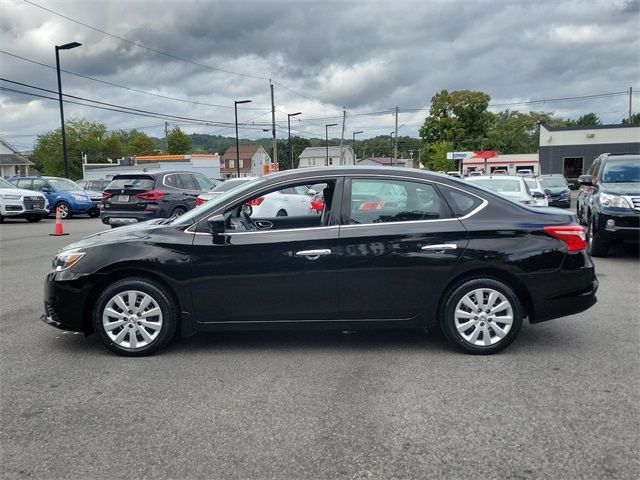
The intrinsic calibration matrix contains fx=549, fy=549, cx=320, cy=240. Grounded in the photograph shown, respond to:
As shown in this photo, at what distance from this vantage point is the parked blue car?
2145 centimetres

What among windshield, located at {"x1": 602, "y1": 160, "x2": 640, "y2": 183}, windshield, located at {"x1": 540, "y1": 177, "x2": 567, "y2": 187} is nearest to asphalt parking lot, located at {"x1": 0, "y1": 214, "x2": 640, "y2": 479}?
windshield, located at {"x1": 602, "y1": 160, "x2": 640, "y2": 183}

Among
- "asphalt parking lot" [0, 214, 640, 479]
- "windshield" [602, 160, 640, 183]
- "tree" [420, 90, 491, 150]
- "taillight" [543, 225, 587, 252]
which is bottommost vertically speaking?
"asphalt parking lot" [0, 214, 640, 479]

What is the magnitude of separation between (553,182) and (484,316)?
2345 centimetres

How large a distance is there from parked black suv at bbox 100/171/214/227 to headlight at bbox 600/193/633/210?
31.2ft

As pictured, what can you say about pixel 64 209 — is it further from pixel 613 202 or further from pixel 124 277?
pixel 613 202

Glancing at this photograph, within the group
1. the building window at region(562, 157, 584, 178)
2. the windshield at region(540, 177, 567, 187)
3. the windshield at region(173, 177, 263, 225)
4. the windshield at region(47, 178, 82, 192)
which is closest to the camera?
the windshield at region(173, 177, 263, 225)

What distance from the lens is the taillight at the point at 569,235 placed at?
489 centimetres

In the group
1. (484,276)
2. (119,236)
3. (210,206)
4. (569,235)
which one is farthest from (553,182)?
(119,236)

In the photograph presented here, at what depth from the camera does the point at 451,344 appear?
16.6 feet

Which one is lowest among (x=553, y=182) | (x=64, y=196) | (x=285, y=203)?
(x=285, y=203)

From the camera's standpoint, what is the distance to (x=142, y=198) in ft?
46.5

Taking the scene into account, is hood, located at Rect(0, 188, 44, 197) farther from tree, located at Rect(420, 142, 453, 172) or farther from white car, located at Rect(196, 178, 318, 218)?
tree, located at Rect(420, 142, 453, 172)

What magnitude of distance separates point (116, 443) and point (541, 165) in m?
55.2

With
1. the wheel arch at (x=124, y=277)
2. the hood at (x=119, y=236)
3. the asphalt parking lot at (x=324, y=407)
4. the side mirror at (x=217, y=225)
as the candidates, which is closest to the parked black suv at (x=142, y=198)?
the asphalt parking lot at (x=324, y=407)
